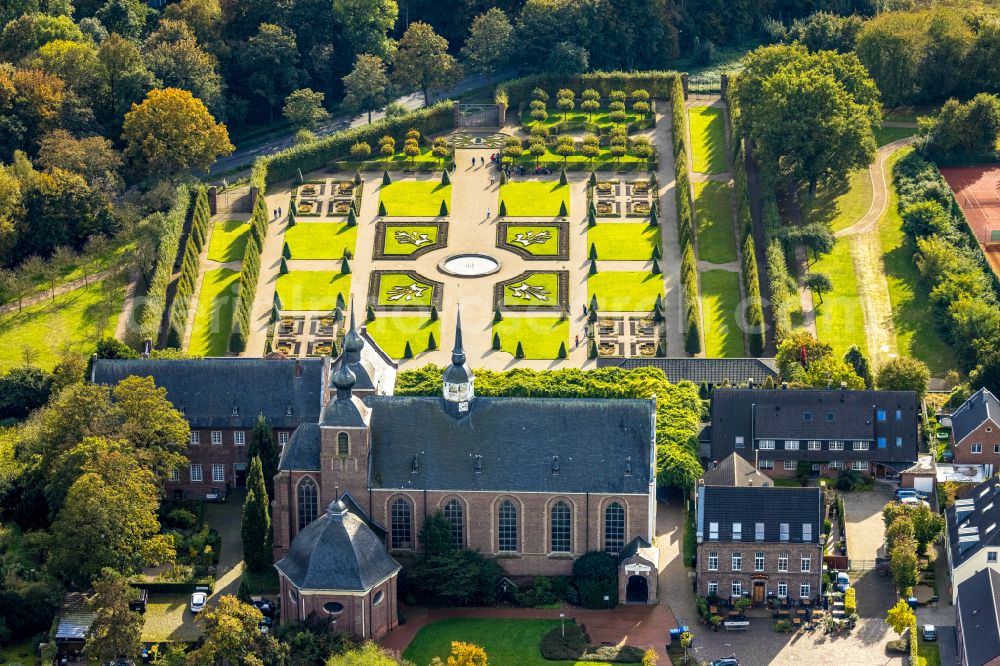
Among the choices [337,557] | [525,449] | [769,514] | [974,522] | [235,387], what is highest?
[235,387]

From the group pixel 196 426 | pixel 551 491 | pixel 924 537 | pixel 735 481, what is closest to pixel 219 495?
pixel 196 426

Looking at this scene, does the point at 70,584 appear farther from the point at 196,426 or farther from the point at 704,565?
the point at 704,565

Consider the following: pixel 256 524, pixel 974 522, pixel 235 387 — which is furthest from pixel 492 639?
pixel 974 522

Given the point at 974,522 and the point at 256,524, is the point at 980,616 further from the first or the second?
the point at 256,524

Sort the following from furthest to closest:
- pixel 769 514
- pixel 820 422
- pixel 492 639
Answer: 1. pixel 820 422
2. pixel 769 514
3. pixel 492 639

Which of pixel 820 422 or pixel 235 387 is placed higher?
pixel 235 387

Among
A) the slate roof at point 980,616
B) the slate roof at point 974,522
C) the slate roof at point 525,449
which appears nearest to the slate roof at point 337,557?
the slate roof at point 525,449

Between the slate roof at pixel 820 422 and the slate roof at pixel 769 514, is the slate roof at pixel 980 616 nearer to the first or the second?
the slate roof at pixel 769 514
